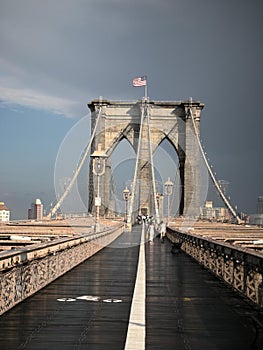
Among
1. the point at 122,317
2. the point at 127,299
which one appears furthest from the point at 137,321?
the point at 127,299

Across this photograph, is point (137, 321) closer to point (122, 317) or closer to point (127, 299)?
point (122, 317)

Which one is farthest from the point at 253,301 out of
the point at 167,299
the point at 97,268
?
the point at 97,268

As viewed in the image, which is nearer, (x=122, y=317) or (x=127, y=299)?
(x=122, y=317)

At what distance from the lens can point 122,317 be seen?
948cm

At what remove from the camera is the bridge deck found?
7621 millimetres

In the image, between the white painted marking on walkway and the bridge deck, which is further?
the bridge deck

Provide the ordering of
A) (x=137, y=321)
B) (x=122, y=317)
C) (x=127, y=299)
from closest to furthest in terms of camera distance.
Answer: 1. (x=137, y=321)
2. (x=122, y=317)
3. (x=127, y=299)

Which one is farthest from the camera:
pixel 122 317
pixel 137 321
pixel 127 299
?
pixel 127 299

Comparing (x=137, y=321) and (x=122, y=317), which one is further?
(x=122, y=317)

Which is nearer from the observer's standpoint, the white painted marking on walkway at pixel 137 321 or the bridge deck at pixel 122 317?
the white painted marking on walkway at pixel 137 321

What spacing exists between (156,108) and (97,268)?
3780 inches

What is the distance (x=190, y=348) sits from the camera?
735 cm

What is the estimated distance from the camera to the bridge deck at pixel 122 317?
7621mm

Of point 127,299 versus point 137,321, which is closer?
point 137,321
